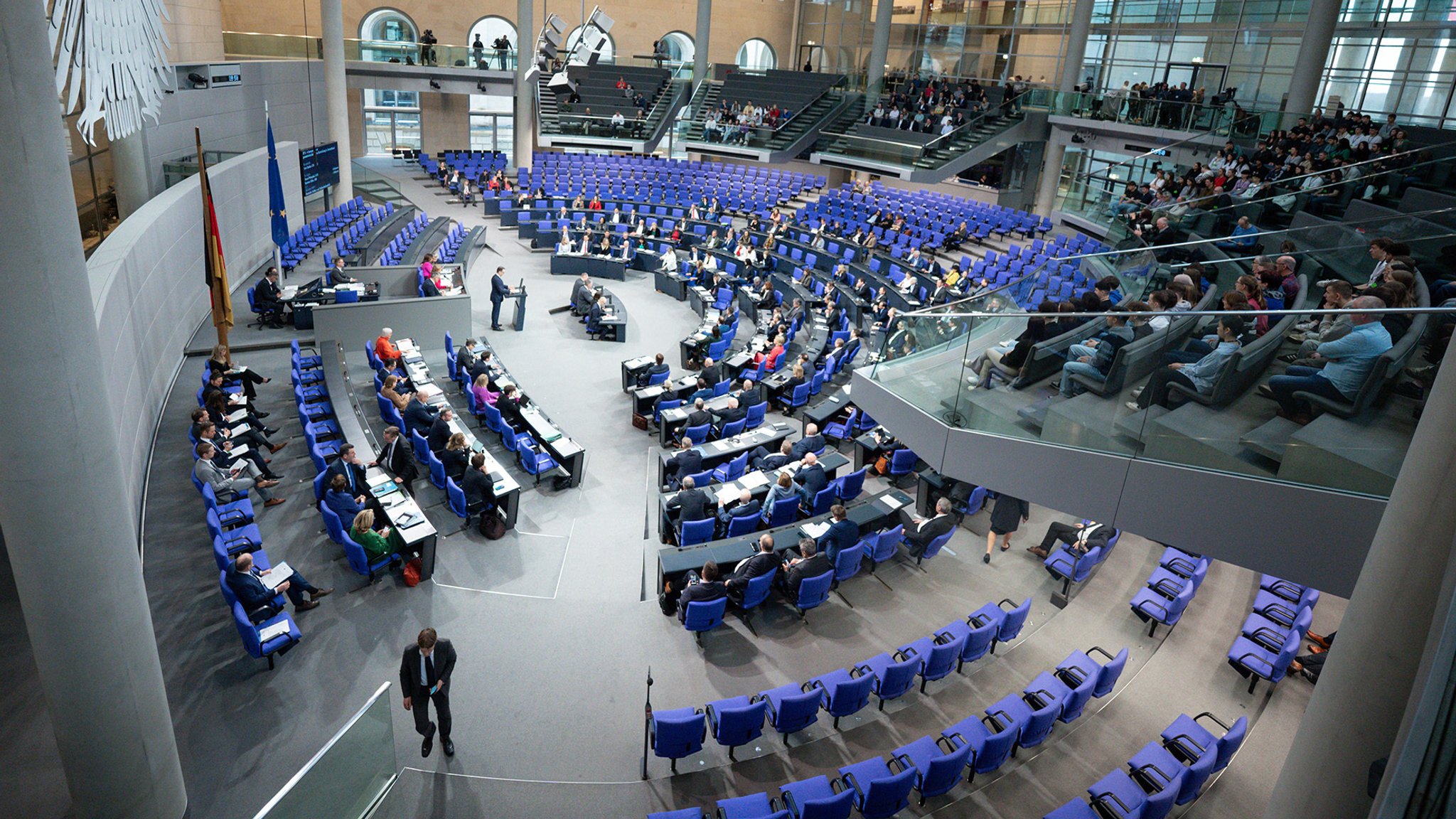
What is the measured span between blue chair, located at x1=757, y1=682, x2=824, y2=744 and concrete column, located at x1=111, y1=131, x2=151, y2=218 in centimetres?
1252

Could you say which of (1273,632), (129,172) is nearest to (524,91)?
(129,172)

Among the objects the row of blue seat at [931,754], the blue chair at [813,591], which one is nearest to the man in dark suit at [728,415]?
the blue chair at [813,591]

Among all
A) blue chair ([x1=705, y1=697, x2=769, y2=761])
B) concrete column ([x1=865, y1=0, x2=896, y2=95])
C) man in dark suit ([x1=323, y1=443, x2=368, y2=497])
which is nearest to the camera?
blue chair ([x1=705, y1=697, x2=769, y2=761])

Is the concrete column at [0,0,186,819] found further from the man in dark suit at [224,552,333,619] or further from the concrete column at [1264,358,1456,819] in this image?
the concrete column at [1264,358,1456,819]

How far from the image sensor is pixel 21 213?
4.07 metres

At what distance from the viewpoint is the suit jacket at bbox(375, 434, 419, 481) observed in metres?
9.98

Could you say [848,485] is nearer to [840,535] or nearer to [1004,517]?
[840,535]

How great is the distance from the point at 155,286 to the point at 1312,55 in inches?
937

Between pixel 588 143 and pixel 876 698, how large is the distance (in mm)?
26921

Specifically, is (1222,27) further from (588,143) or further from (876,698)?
(876,698)

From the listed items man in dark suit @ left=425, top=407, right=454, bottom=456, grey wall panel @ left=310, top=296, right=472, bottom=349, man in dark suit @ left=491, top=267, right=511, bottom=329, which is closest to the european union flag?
grey wall panel @ left=310, top=296, right=472, bottom=349

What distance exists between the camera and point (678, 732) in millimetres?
6441

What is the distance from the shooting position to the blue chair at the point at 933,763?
633 cm

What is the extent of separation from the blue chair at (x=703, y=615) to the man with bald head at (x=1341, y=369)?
16.1ft
